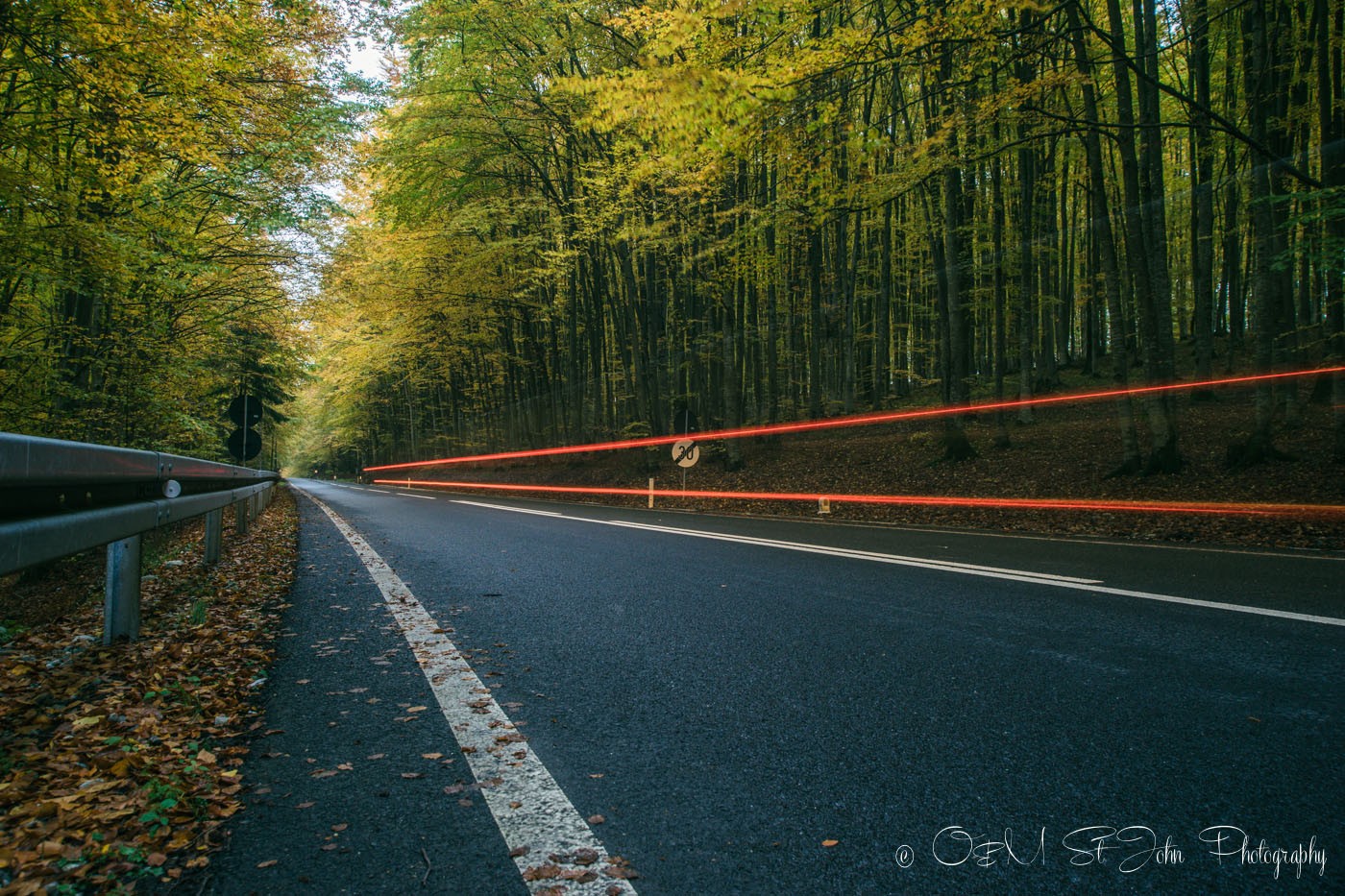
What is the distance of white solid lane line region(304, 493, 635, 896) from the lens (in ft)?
5.29

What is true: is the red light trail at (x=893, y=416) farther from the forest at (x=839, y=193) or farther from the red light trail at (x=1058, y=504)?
the red light trail at (x=1058, y=504)

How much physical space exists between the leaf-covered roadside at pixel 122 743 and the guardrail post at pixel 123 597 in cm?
11

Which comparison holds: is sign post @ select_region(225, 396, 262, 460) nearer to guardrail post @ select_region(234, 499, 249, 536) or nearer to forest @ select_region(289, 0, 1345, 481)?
forest @ select_region(289, 0, 1345, 481)

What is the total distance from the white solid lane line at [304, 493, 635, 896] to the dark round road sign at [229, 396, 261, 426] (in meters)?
14.1

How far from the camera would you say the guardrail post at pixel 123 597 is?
331cm

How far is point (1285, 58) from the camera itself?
592 inches

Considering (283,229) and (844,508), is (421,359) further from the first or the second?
(844,508)

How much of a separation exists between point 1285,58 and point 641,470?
18965mm

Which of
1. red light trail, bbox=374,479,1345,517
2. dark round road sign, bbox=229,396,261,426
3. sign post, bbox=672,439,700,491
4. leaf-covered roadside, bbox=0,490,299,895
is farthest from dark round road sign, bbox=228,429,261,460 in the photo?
leaf-covered roadside, bbox=0,490,299,895

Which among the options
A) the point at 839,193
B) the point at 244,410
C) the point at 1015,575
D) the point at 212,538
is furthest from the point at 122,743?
the point at 244,410

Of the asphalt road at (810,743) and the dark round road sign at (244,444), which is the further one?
the dark round road sign at (244,444)

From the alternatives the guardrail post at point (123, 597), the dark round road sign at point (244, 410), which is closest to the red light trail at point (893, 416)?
the dark round road sign at point (244, 410)

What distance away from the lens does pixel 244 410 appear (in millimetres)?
14867

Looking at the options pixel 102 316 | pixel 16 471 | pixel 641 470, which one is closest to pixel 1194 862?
pixel 16 471
